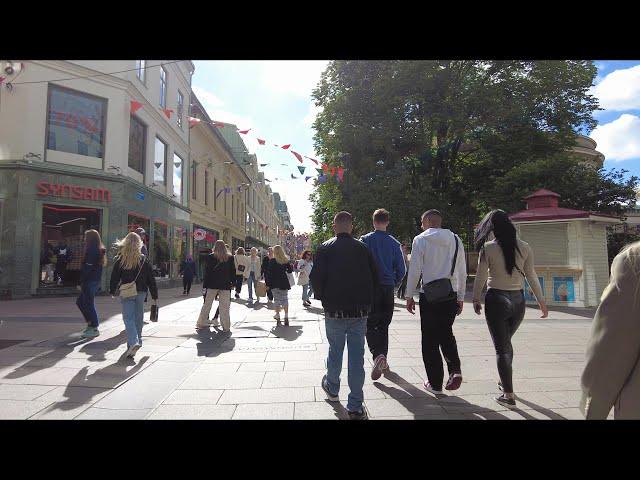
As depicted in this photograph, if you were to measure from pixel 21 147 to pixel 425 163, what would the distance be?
56.0ft

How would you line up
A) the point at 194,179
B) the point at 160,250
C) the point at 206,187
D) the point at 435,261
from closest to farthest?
the point at 435,261 → the point at 160,250 → the point at 194,179 → the point at 206,187

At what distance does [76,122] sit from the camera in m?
14.4

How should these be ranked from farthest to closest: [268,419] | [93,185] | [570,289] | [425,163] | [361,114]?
[425,163], [361,114], [93,185], [570,289], [268,419]

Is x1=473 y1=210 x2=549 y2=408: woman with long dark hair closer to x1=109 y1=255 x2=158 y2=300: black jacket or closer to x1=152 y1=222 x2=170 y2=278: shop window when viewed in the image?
x1=109 y1=255 x2=158 y2=300: black jacket

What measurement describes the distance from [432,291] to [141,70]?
56.8 feet

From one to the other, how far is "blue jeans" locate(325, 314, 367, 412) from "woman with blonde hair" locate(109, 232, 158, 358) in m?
3.18

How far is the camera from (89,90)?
14.7 metres

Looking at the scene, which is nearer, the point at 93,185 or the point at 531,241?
the point at 531,241

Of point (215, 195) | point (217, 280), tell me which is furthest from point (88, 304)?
point (215, 195)

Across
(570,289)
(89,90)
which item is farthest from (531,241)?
Answer: (89,90)

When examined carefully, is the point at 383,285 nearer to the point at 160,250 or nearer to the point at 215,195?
the point at 160,250
